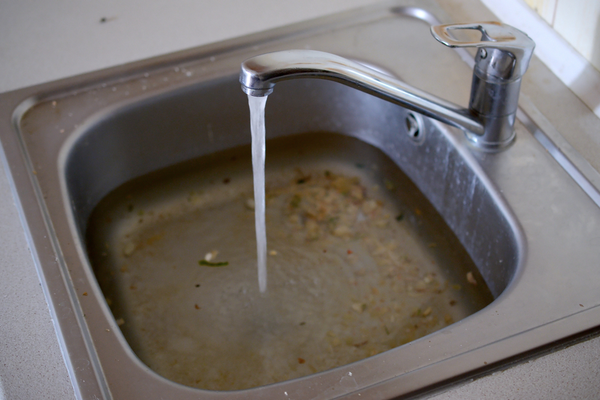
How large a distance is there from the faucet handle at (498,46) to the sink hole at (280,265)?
0.89 ft

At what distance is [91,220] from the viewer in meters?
0.86

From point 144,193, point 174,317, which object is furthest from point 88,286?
point 144,193

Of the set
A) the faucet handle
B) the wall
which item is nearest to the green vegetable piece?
the faucet handle

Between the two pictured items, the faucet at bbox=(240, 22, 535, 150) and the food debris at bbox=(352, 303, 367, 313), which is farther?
the food debris at bbox=(352, 303, 367, 313)

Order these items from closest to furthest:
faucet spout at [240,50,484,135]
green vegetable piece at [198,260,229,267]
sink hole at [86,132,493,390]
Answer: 1. faucet spout at [240,50,484,135]
2. sink hole at [86,132,493,390]
3. green vegetable piece at [198,260,229,267]

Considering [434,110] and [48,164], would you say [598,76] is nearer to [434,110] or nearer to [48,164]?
[434,110]

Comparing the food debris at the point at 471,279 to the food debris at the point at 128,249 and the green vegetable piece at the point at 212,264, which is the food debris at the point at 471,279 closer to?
the green vegetable piece at the point at 212,264

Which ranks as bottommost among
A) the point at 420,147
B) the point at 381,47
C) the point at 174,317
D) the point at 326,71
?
the point at 174,317

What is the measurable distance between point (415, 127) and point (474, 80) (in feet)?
0.55

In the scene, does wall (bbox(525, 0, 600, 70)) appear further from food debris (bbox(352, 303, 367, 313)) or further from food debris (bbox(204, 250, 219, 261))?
food debris (bbox(204, 250, 219, 261))

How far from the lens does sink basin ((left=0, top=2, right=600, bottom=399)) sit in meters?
0.58

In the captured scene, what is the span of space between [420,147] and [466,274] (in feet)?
0.69

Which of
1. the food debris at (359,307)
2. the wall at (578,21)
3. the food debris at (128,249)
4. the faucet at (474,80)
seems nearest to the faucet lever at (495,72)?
the faucet at (474,80)

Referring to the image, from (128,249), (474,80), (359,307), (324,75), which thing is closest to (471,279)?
(359,307)
